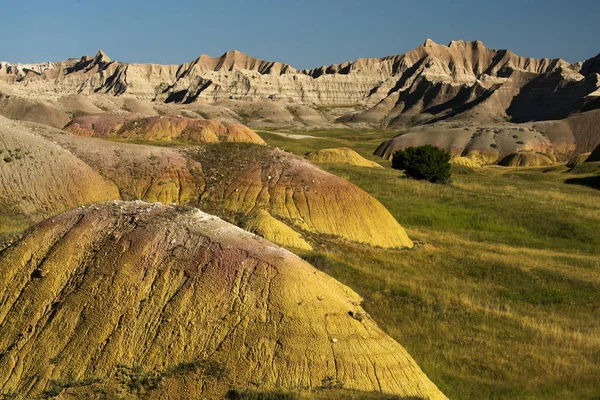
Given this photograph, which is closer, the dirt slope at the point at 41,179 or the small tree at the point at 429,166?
the dirt slope at the point at 41,179

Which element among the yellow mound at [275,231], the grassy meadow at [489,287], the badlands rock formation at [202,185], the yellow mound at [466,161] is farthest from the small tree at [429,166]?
the yellow mound at [466,161]

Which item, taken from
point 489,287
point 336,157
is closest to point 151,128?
point 336,157

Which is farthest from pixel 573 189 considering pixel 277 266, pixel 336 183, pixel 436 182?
pixel 277 266

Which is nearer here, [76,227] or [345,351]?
[345,351]

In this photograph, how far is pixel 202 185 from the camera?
32125 millimetres

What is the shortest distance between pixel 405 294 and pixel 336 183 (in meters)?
11.6

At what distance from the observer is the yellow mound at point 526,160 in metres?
87.5

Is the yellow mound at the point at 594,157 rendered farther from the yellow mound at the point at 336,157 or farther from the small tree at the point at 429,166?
the small tree at the point at 429,166

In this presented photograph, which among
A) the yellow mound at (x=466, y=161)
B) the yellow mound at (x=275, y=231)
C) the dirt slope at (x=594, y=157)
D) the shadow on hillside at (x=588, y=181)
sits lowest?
the yellow mound at (x=466, y=161)

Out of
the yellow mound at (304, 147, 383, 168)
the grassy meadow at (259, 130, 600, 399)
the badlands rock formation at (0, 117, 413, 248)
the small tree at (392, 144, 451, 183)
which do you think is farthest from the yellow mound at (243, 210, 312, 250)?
the yellow mound at (304, 147, 383, 168)

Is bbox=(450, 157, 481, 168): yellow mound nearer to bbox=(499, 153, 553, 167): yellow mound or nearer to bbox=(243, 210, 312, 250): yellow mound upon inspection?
bbox=(499, 153, 553, 167): yellow mound

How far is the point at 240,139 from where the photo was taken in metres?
62.3

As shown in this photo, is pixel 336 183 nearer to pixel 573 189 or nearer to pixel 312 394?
pixel 312 394

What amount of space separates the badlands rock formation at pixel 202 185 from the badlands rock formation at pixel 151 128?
2223 cm
